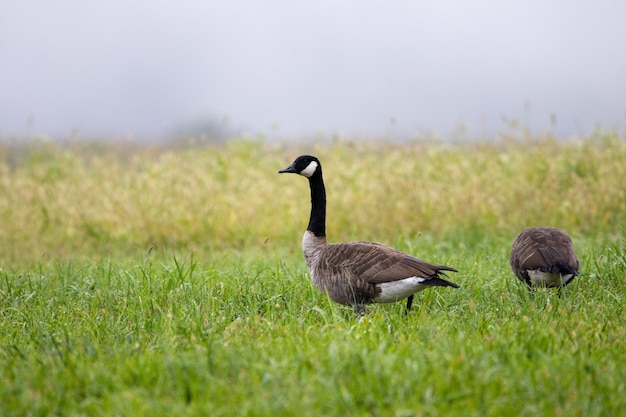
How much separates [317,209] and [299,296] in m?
0.94

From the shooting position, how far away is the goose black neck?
24.0 ft

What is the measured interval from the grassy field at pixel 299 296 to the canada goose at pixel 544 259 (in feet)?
0.75

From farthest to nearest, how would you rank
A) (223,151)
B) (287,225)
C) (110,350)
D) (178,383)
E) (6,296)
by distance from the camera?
1. (223,151)
2. (287,225)
3. (6,296)
4. (110,350)
5. (178,383)

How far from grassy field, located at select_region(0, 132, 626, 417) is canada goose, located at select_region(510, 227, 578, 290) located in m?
0.23

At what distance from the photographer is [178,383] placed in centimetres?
426

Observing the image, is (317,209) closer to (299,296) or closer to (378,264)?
(299,296)

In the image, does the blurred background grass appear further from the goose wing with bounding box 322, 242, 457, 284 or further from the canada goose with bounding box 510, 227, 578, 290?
the goose wing with bounding box 322, 242, 457, 284

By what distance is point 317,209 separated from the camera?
7.41 m

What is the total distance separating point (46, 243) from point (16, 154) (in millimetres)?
5992

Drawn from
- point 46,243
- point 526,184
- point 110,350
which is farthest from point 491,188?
point 110,350

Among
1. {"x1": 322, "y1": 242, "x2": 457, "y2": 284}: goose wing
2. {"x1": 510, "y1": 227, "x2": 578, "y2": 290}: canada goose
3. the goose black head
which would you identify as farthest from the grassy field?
the goose black head

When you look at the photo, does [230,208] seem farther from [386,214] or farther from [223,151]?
[223,151]

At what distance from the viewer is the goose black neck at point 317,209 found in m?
7.32

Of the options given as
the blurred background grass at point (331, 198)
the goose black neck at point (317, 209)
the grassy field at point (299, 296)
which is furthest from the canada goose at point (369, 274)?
the blurred background grass at point (331, 198)
